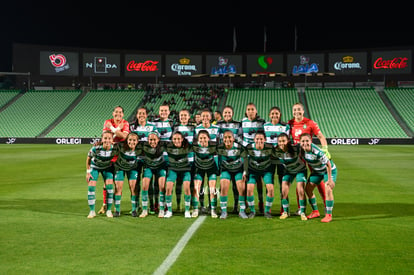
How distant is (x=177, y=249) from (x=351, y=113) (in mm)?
48340

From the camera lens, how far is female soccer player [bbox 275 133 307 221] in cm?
914

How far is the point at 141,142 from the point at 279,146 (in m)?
2.79

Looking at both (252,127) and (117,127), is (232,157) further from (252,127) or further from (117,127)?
(117,127)

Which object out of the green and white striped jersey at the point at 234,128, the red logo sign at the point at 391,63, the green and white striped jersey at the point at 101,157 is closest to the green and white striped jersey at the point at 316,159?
the green and white striped jersey at the point at 234,128

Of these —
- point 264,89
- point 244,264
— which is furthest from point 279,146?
point 264,89

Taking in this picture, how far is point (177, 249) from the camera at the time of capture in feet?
22.5

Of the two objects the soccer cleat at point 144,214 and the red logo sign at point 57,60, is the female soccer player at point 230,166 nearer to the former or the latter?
the soccer cleat at point 144,214

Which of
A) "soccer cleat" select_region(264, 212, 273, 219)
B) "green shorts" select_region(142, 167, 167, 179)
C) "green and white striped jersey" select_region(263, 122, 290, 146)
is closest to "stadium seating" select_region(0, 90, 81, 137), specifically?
"green shorts" select_region(142, 167, 167, 179)

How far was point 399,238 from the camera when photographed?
7.60m

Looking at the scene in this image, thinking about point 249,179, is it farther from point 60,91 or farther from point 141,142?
point 60,91

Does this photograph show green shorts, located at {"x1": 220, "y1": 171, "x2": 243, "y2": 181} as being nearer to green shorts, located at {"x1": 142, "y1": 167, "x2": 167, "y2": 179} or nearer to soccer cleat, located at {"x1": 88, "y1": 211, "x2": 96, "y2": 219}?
green shorts, located at {"x1": 142, "y1": 167, "x2": 167, "y2": 179}

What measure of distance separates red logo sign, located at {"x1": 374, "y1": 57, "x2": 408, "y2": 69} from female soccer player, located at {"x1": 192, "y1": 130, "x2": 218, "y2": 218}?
49452 mm

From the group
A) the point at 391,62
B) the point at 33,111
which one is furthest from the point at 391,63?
the point at 33,111

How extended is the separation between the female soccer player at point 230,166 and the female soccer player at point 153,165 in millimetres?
1198
